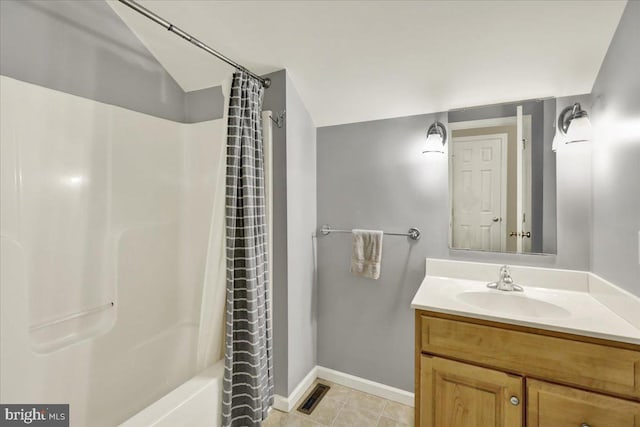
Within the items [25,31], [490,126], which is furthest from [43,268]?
[490,126]

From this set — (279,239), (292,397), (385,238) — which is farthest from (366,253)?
(292,397)

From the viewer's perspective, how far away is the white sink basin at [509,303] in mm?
1377

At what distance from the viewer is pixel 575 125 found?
1.37m

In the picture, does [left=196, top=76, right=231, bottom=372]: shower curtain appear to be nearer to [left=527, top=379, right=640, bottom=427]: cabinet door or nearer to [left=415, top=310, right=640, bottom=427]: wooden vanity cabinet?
[left=415, top=310, right=640, bottom=427]: wooden vanity cabinet

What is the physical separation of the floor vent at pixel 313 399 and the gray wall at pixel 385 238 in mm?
162

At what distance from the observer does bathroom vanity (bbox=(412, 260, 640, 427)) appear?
1.01m

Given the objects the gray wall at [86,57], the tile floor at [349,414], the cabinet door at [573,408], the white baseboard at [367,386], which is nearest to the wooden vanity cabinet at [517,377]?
the cabinet door at [573,408]

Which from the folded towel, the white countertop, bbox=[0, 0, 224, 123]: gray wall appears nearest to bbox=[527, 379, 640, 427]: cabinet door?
the white countertop

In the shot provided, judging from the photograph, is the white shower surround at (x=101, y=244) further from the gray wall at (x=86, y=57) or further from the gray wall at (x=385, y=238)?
the gray wall at (x=385, y=238)

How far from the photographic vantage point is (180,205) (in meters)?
2.09

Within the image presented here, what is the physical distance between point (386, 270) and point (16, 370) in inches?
76.6

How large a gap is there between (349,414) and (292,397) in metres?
0.37

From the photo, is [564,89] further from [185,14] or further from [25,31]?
[25,31]

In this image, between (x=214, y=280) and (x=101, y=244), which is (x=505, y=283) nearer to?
(x=214, y=280)
